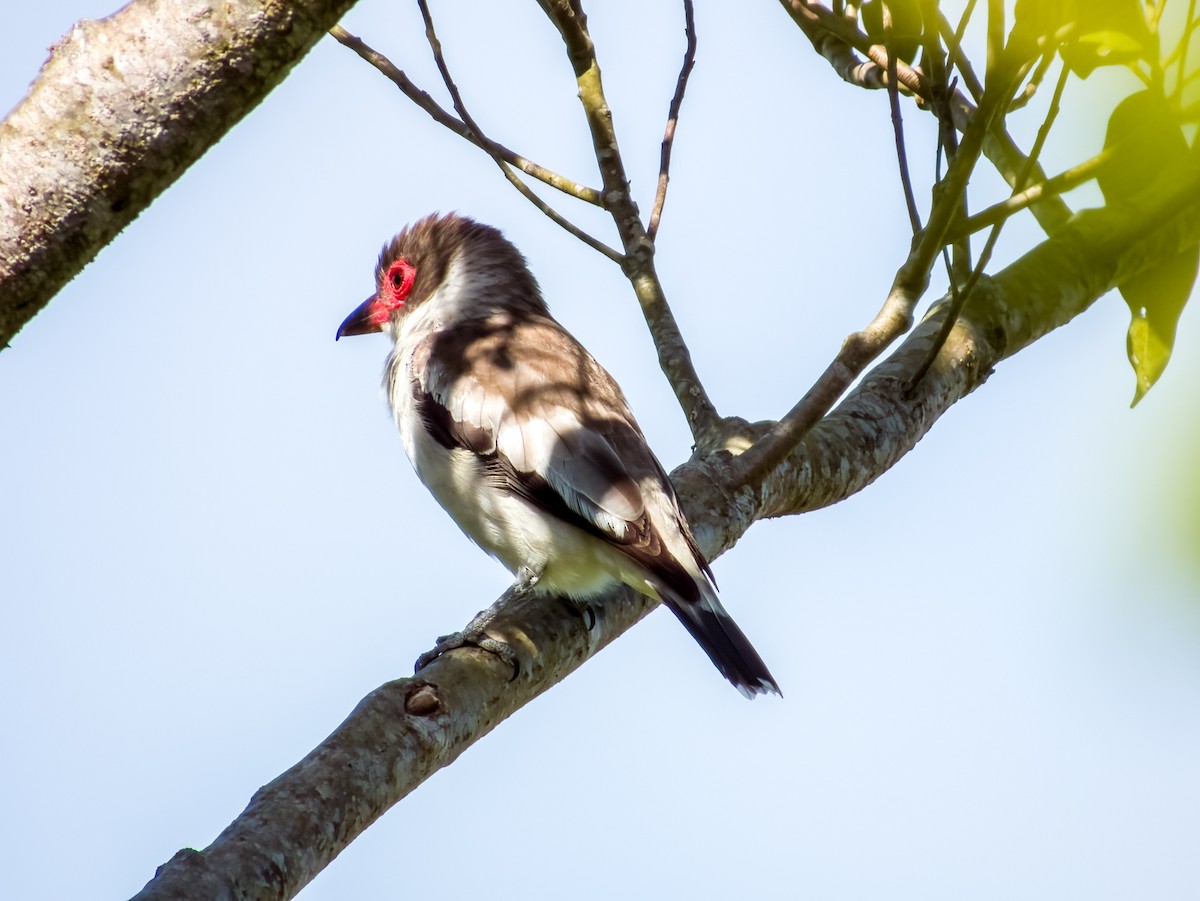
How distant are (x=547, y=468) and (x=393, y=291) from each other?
2.67 m

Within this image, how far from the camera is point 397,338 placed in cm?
764

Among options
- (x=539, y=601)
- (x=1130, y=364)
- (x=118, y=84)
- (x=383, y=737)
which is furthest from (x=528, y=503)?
(x=118, y=84)

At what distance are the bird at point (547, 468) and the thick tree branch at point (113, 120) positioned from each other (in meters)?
2.56

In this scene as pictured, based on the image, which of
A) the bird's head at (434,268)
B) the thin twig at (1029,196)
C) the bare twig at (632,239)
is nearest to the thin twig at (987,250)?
the thin twig at (1029,196)

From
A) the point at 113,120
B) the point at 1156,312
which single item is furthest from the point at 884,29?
the point at 113,120

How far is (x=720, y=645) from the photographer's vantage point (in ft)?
16.5

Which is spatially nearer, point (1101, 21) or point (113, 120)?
point (1101, 21)

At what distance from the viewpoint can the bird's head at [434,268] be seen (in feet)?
24.3

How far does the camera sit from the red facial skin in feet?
25.0

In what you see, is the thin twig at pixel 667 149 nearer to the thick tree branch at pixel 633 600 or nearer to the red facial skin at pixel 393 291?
the thick tree branch at pixel 633 600

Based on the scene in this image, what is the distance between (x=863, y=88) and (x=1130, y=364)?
1744 mm

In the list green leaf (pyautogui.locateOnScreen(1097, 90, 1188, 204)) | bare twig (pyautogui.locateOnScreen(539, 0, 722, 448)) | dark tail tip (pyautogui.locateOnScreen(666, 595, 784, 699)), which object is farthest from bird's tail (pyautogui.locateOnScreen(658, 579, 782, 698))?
green leaf (pyautogui.locateOnScreen(1097, 90, 1188, 204))

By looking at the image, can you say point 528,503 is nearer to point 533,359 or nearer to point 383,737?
point 533,359

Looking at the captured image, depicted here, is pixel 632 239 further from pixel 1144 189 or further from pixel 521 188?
pixel 1144 189
